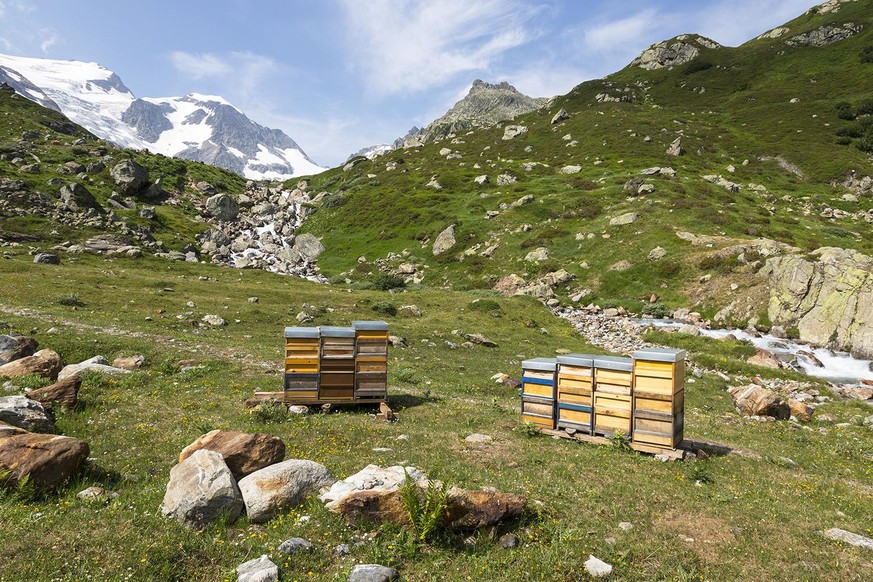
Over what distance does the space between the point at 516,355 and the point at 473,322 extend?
10157 mm

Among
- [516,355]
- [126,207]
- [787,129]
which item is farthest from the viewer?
[787,129]

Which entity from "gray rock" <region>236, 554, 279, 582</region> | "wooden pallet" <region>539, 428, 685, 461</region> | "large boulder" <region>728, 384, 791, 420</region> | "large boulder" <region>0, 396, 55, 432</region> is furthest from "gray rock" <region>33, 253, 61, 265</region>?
"large boulder" <region>728, 384, 791, 420</region>

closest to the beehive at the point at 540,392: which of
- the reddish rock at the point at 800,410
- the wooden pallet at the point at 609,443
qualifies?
the wooden pallet at the point at 609,443

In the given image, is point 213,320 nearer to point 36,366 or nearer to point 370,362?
point 36,366

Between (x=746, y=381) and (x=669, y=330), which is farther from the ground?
(x=669, y=330)

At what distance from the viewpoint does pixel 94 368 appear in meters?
18.7

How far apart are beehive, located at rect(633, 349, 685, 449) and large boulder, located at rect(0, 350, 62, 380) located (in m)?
21.4

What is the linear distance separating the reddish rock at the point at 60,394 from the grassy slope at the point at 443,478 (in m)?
0.60

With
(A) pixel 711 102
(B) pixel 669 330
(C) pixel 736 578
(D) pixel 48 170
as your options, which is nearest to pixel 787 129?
(A) pixel 711 102

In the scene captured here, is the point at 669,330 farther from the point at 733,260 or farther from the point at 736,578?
the point at 736,578

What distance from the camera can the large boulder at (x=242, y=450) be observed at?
9758 millimetres

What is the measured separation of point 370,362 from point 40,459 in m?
11.2

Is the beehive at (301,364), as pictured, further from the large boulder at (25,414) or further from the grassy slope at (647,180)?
the grassy slope at (647,180)

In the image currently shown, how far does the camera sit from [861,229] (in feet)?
225
